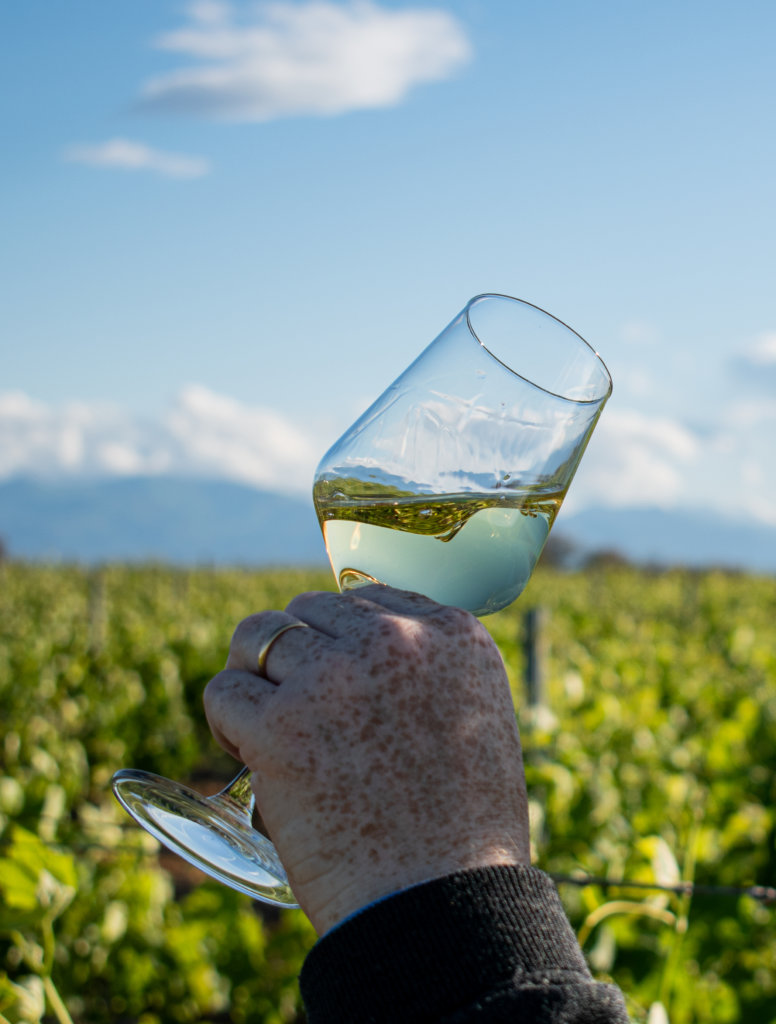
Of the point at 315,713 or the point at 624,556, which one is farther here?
the point at 624,556

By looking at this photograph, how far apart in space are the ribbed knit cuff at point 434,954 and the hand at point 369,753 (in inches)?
0.9

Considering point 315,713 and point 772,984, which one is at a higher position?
point 315,713

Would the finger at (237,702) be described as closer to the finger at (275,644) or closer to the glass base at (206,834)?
the finger at (275,644)

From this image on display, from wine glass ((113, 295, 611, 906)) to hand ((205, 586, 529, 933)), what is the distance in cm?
22

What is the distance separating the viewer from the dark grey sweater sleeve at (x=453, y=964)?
81cm

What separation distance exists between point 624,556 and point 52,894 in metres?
70.0

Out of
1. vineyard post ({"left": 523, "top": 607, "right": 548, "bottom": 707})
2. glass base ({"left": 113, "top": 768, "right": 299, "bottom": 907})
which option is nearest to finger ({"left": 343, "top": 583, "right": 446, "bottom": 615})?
glass base ({"left": 113, "top": 768, "right": 299, "bottom": 907})

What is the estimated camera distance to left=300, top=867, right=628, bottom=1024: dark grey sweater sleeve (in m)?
0.81

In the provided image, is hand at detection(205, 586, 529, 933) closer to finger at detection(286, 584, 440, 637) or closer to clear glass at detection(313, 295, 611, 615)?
finger at detection(286, 584, 440, 637)

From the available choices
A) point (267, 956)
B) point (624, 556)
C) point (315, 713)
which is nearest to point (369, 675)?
point (315, 713)

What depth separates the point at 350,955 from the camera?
851 mm

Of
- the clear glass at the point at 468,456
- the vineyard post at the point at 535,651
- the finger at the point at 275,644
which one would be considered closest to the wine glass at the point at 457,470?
the clear glass at the point at 468,456

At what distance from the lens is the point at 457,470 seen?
1140 millimetres

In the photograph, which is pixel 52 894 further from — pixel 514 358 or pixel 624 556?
pixel 624 556
